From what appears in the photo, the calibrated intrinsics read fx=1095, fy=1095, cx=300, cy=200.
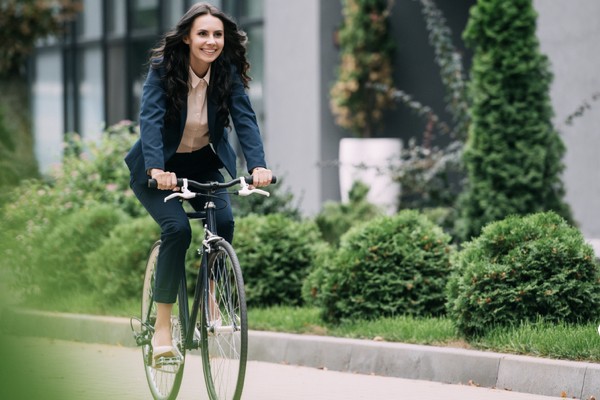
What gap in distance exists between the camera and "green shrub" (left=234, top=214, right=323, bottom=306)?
27.6ft

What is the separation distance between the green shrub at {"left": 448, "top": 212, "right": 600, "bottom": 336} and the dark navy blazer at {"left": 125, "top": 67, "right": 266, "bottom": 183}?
6.68ft

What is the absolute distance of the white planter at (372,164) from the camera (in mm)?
13102

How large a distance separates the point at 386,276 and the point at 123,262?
2.66 metres

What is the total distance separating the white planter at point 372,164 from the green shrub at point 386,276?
538 cm

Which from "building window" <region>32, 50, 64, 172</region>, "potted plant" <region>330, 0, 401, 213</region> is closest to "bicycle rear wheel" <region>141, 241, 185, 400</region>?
"potted plant" <region>330, 0, 401, 213</region>

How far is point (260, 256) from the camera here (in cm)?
839

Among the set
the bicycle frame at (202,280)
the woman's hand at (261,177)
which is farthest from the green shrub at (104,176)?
the woman's hand at (261,177)

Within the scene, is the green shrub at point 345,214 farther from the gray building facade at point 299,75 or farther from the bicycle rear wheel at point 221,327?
the bicycle rear wheel at point 221,327

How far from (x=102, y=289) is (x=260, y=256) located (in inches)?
60.2

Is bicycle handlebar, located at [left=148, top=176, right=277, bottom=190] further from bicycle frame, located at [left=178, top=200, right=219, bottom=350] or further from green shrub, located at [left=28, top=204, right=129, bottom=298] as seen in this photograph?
green shrub, located at [left=28, top=204, right=129, bottom=298]

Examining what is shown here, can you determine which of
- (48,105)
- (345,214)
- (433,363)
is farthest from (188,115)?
(48,105)

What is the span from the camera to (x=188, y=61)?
15.8ft

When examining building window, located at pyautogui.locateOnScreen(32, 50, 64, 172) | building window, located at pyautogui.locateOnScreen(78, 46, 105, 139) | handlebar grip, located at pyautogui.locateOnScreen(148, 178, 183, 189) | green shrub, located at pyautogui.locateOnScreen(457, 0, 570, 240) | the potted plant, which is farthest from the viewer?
building window, located at pyautogui.locateOnScreen(32, 50, 64, 172)

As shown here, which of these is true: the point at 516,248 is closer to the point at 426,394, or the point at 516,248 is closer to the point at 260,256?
the point at 426,394
